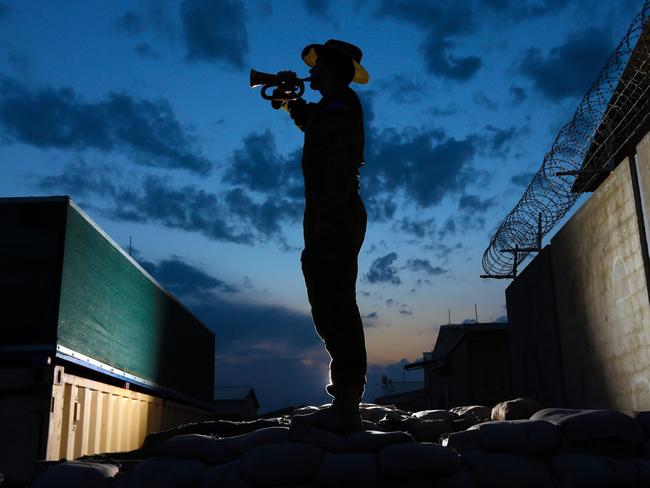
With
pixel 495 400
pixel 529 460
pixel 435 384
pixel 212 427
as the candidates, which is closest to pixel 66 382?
pixel 212 427

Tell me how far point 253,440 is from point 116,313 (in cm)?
800

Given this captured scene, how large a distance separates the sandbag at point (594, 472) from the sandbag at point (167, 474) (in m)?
1.63

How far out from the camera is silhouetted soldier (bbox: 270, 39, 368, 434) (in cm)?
338

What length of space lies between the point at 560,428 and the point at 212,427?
6.89ft

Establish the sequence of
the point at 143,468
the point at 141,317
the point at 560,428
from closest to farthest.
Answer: the point at 143,468
the point at 560,428
the point at 141,317

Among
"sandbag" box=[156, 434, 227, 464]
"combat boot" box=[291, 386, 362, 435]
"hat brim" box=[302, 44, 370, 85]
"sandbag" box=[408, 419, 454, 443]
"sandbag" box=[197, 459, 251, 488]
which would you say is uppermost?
"hat brim" box=[302, 44, 370, 85]

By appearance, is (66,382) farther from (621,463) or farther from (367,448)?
(621,463)

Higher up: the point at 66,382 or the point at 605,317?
the point at 605,317

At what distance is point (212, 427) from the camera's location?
4.19 metres

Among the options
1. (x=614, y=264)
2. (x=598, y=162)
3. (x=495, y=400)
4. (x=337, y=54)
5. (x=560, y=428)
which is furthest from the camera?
(x=495, y=400)

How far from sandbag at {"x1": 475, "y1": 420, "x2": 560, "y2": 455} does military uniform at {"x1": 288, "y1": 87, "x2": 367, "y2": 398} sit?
0.71 meters

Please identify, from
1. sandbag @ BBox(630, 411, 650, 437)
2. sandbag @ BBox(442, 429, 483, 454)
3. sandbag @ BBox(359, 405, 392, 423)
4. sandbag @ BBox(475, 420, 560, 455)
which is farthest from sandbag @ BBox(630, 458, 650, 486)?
sandbag @ BBox(359, 405, 392, 423)

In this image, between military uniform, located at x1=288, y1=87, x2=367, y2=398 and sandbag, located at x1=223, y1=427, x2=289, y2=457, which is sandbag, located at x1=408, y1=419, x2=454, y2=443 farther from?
sandbag, located at x1=223, y1=427, x2=289, y2=457

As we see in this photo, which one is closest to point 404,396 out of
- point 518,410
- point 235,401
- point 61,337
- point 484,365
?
point 235,401
